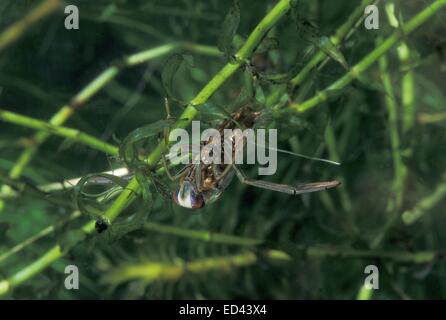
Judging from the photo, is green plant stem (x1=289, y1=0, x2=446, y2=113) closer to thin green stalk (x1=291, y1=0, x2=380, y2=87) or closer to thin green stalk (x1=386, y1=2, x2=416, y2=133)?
thin green stalk (x1=291, y1=0, x2=380, y2=87)

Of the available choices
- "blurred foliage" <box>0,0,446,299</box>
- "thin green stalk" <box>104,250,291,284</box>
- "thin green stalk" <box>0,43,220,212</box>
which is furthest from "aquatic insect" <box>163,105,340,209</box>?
"thin green stalk" <box>104,250,291,284</box>

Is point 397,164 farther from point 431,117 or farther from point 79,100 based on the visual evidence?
point 79,100

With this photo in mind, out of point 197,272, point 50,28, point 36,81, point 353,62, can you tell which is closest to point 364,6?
point 353,62

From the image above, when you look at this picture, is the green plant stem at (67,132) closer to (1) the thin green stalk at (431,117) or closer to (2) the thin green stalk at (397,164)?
(2) the thin green stalk at (397,164)

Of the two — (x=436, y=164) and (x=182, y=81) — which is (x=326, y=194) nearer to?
(x=436, y=164)

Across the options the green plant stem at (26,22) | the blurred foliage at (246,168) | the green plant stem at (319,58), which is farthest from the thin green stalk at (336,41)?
the green plant stem at (26,22)

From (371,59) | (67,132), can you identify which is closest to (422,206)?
(371,59)
